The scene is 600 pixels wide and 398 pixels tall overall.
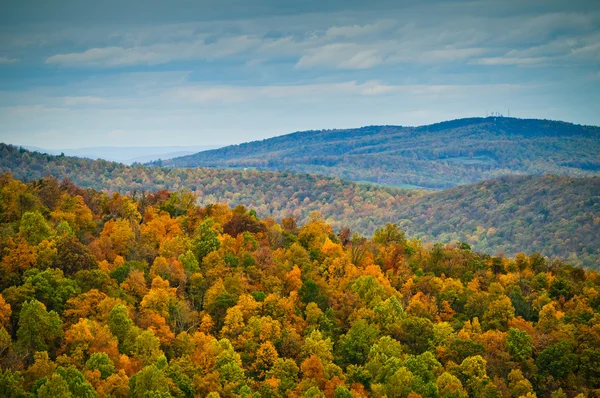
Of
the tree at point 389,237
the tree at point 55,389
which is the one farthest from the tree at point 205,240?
the tree at point 55,389

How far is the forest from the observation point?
8331 cm

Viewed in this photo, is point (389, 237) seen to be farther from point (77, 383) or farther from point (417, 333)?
point (77, 383)

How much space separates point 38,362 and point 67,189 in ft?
221

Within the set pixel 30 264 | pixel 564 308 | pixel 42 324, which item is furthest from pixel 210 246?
pixel 564 308

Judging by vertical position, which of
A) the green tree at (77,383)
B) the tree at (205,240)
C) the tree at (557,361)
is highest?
the tree at (205,240)

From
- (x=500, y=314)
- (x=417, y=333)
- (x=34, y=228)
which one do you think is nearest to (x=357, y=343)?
(x=417, y=333)

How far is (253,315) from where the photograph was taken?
99.6m

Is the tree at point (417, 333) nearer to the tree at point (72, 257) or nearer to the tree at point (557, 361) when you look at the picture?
the tree at point (557, 361)

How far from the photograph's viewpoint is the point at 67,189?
139 meters

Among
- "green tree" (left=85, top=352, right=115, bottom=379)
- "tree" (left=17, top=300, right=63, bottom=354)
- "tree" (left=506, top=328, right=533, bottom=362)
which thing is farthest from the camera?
"tree" (left=506, top=328, right=533, bottom=362)

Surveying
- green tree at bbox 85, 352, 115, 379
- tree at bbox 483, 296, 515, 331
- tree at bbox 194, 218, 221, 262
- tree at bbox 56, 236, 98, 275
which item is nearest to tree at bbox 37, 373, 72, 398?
green tree at bbox 85, 352, 115, 379

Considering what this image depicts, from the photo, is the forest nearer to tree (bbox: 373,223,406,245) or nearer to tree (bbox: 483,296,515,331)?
tree (bbox: 483,296,515,331)

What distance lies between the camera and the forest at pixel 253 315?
83.3 m

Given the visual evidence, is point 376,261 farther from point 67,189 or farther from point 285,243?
point 67,189
